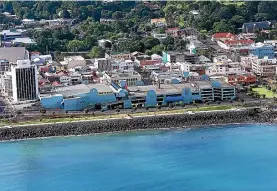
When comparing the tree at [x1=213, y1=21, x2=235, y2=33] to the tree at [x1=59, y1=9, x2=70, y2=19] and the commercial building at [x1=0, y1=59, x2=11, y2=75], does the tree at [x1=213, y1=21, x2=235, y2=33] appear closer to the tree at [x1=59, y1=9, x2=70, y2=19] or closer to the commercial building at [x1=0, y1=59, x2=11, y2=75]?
the tree at [x1=59, y1=9, x2=70, y2=19]

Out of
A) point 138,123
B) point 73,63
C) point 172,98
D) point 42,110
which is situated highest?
point 73,63

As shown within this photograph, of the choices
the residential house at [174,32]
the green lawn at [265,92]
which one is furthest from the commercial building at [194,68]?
the residential house at [174,32]

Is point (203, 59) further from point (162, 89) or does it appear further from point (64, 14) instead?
point (64, 14)

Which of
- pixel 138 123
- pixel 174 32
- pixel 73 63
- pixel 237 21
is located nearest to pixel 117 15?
pixel 174 32

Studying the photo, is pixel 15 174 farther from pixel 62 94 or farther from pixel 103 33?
pixel 103 33

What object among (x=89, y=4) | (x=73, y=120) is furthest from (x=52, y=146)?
(x=89, y=4)

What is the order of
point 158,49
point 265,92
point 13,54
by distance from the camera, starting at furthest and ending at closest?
point 158,49
point 13,54
point 265,92
